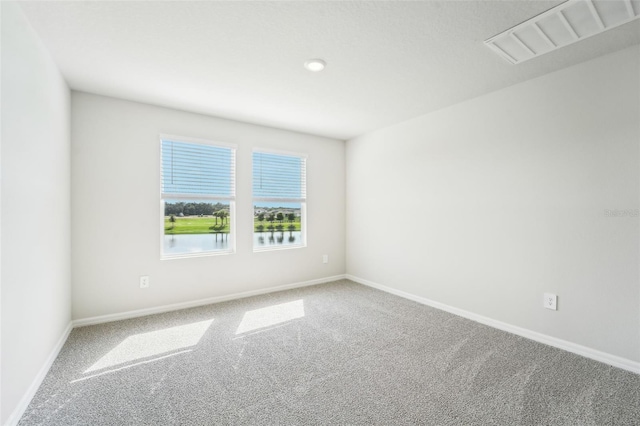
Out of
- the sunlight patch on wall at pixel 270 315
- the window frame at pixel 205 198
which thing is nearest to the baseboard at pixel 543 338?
the sunlight patch on wall at pixel 270 315

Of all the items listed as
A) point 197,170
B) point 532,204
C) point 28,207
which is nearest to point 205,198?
point 197,170

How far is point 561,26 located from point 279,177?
3328 millimetres

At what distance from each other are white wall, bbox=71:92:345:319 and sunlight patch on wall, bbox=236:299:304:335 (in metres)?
0.67

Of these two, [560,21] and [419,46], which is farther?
[419,46]

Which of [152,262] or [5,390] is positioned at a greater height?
[152,262]

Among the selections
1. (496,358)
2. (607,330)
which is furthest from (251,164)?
(607,330)

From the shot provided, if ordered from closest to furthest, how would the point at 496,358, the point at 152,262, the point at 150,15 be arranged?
1. the point at 150,15
2. the point at 496,358
3. the point at 152,262

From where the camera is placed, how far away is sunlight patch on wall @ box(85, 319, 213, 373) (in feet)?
7.59

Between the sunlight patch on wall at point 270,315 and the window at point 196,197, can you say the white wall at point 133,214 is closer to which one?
the window at point 196,197

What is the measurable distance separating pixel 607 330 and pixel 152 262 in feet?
14.2

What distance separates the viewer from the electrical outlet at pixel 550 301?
258cm

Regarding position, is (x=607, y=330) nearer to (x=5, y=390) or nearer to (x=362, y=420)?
(x=362, y=420)

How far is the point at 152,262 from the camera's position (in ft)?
10.9

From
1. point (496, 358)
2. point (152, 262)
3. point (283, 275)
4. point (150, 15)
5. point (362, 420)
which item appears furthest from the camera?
point (283, 275)
